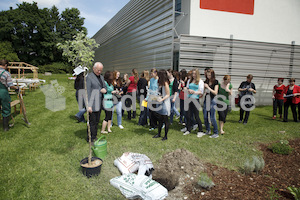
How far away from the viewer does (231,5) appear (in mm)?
11117

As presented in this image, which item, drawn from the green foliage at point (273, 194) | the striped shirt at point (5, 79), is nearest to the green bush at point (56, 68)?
the striped shirt at point (5, 79)

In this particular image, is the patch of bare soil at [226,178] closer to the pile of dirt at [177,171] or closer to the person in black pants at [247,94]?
the pile of dirt at [177,171]

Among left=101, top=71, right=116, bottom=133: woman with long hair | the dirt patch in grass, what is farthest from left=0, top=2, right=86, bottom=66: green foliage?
the dirt patch in grass

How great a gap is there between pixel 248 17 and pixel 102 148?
39.2ft

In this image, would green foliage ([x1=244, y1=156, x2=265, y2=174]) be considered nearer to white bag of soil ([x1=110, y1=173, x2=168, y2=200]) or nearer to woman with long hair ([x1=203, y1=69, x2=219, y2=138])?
white bag of soil ([x1=110, y1=173, x2=168, y2=200])

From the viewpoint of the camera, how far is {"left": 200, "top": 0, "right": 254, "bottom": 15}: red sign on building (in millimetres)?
10539

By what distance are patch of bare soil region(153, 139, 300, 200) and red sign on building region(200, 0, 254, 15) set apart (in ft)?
28.7

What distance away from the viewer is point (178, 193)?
3303mm

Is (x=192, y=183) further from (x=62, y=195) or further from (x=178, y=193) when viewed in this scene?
(x=62, y=195)

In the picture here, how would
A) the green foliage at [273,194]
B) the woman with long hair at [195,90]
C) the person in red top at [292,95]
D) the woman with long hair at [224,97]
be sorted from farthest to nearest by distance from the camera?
the person in red top at [292,95] < the woman with long hair at [224,97] < the woman with long hair at [195,90] < the green foliage at [273,194]

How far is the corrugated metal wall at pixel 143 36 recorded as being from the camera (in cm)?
1045

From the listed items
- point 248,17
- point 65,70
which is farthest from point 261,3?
point 65,70

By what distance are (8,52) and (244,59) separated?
46787 mm

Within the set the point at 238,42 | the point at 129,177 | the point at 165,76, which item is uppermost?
the point at 238,42
